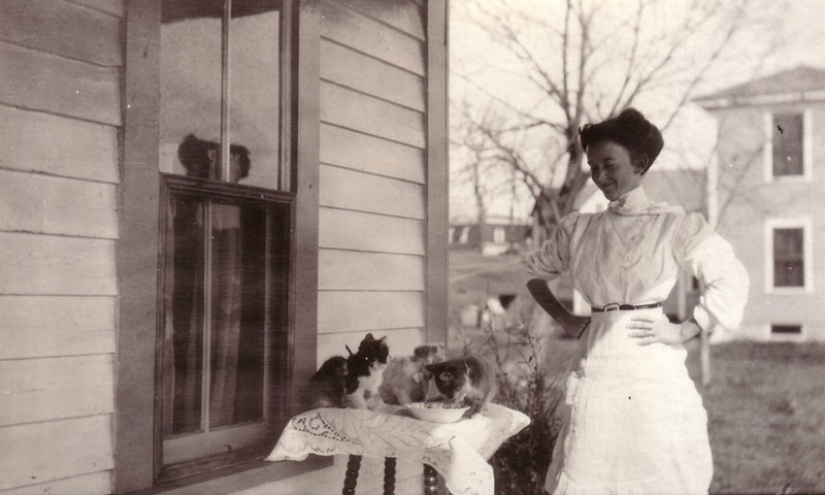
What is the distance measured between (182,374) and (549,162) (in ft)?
13.0

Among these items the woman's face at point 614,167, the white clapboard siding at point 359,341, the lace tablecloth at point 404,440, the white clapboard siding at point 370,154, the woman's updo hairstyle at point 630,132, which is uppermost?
the white clapboard siding at point 370,154

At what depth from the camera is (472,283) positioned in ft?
18.1

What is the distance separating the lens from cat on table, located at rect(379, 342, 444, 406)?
2734 millimetres

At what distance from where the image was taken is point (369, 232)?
10.6ft

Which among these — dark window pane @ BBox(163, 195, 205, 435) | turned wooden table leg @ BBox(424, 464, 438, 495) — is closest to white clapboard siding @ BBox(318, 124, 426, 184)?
dark window pane @ BBox(163, 195, 205, 435)

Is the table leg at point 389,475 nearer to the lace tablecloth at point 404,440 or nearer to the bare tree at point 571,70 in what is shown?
the lace tablecloth at point 404,440

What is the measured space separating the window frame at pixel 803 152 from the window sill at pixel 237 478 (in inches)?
174

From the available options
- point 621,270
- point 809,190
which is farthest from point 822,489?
point 621,270

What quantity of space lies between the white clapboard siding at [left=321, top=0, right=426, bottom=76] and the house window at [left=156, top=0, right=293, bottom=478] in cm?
26

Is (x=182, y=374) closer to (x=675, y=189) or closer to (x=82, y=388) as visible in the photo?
(x=82, y=388)

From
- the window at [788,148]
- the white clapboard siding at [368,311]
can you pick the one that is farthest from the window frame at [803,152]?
the white clapboard siding at [368,311]

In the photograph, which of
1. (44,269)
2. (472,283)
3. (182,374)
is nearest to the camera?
(44,269)

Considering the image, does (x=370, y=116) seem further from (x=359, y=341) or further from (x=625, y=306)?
(x=625, y=306)

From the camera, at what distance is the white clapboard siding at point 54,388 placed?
6.07ft
